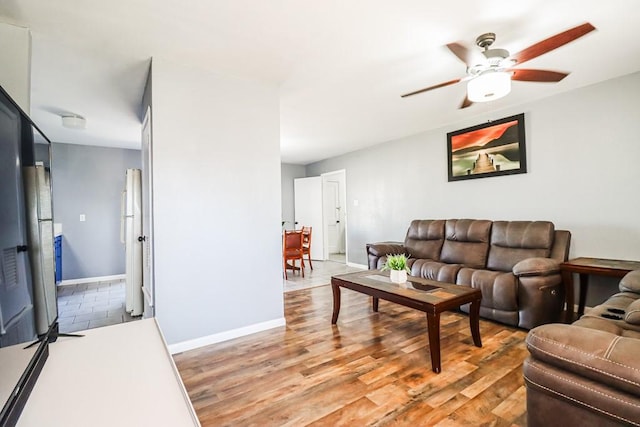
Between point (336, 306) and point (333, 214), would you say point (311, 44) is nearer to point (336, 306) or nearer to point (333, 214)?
point (336, 306)

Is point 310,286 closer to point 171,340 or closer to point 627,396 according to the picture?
point 171,340

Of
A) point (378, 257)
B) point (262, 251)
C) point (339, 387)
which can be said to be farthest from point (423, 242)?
point (339, 387)

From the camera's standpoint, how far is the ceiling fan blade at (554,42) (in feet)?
5.58

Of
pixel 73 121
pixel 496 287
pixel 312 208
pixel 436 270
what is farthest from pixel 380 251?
pixel 73 121

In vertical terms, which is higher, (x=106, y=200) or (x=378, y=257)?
(x=106, y=200)

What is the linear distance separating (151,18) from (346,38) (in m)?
1.26

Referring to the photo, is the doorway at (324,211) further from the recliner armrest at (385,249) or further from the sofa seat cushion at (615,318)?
the sofa seat cushion at (615,318)

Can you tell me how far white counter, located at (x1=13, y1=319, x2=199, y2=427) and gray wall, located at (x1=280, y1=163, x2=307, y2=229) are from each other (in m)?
6.28

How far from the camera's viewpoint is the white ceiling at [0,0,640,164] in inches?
71.7

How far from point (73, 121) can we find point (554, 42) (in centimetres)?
477

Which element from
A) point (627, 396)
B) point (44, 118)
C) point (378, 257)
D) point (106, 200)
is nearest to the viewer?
point (627, 396)

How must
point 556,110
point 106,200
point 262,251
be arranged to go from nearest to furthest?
point 262,251, point 556,110, point 106,200

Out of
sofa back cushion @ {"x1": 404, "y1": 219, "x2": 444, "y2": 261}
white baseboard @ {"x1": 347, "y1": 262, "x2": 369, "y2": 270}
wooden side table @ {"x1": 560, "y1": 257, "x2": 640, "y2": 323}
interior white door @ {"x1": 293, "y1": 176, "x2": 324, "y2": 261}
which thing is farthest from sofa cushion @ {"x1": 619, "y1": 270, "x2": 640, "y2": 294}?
interior white door @ {"x1": 293, "y1": 176, "x2": 324, "y2": 261}

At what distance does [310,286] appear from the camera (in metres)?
4.55
